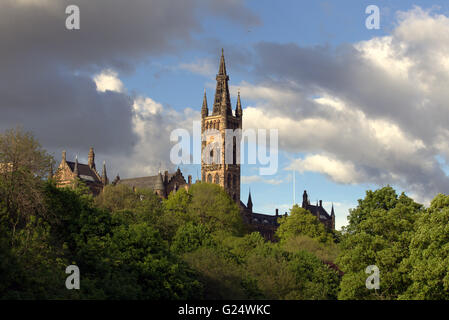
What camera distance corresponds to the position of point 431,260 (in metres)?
59.7

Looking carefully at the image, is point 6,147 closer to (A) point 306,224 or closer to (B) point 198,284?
(B) point 198,284

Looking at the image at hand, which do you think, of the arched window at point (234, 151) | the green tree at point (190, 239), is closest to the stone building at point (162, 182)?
the arched window at point (234, 151)

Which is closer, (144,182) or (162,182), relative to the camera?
(162,182)

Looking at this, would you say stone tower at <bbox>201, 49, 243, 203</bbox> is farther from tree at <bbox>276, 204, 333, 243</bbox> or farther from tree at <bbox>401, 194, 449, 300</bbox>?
tree at <bbox>401, 194, 449, 300</bbox>

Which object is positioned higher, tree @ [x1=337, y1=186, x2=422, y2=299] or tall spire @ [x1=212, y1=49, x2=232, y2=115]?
tall spire @ [x1=212, y1=49, x2=232, y2=115]

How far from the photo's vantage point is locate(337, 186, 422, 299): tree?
220 ft

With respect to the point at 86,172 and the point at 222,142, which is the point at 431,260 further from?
the point at 222,142

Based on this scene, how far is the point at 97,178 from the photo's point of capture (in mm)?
169500

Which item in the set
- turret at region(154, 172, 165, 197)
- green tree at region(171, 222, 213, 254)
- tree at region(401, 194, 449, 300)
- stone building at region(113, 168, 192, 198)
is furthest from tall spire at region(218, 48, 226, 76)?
tree at region(401, 194, 449, 300)

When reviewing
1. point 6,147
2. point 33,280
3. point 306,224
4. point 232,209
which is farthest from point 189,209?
point 33,280

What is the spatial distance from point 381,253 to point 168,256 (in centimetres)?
2094

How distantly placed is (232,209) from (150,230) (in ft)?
211

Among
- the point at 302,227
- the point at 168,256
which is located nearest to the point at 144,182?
the point at 302,227

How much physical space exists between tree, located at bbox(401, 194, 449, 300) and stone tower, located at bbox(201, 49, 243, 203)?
119316 millimetres
